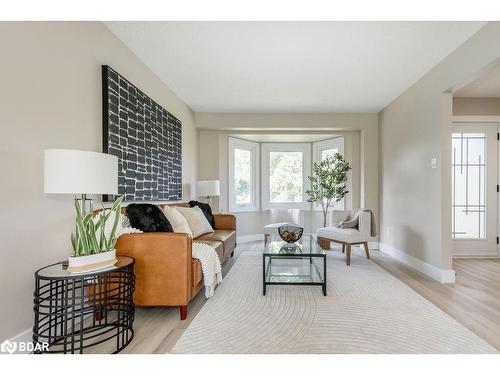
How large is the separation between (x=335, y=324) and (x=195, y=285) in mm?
1137

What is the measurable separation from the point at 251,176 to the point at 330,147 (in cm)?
177

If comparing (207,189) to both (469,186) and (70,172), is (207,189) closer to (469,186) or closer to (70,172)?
(70,172)

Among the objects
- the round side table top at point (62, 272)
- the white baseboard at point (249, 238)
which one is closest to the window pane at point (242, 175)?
the white baseboard at point (249, 238)

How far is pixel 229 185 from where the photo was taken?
226 inches

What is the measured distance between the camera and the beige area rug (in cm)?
185

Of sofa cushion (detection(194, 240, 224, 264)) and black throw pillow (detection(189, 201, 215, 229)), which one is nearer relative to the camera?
sofa cushion (detection(194, 240, 224, 264))

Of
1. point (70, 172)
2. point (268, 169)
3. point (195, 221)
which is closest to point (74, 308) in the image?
point (70, 172)

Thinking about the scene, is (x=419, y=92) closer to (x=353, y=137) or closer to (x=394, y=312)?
(x=353, y=137)

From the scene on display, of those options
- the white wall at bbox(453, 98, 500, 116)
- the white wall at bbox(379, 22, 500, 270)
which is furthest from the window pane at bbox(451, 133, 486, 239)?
the white wall at bbox(379, 22, 500, 270)

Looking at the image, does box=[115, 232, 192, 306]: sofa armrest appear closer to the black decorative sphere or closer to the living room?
the living room

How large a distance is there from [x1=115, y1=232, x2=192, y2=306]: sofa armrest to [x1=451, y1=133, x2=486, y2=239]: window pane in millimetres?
4179

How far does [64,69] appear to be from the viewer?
2090 millimetres

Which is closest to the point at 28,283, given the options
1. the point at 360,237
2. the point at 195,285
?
the point at 195,285

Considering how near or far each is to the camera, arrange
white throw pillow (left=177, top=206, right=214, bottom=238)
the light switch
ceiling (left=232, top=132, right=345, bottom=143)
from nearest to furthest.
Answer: the light switch < white throw pillow (left=177, top=206, right=214, bottom=238) < ceiling (left=232, top=132, right=345, bottom=143)
